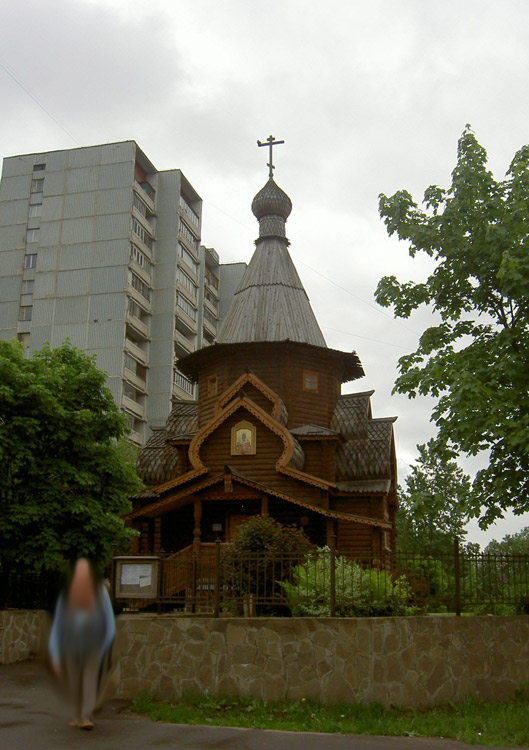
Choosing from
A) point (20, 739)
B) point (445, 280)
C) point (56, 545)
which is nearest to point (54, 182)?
point (56, 545)

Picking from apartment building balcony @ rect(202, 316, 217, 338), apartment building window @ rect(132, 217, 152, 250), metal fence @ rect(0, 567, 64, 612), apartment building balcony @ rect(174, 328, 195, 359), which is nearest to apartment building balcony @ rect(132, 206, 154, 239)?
apartment building window @ rect(132, 217, 152, 250)

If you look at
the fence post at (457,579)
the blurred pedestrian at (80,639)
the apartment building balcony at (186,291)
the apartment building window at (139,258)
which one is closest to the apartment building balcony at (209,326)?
the apartment building balcony at (186,291)

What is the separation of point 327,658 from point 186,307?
5066 centimetres

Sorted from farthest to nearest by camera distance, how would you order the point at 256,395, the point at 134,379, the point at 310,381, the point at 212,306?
the point at 212,306 < the point at 134,379 < the point at 310,381 < the point at 256,395

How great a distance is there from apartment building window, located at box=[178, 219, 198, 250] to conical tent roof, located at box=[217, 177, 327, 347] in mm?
29375

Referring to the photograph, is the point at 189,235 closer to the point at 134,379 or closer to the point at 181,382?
→ the point at 181,382

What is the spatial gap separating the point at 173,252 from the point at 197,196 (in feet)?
24.9

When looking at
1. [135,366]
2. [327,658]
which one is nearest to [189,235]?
[135,366]

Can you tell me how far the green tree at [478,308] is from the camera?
480 inches

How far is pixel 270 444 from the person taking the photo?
79.1ft

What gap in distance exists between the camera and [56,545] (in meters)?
17.4

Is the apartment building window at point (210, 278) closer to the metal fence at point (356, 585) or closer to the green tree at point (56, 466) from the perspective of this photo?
the green tree at point (56, 466)

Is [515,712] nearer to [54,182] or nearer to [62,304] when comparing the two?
[62,304]

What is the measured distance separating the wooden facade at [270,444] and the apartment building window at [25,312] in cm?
2883
